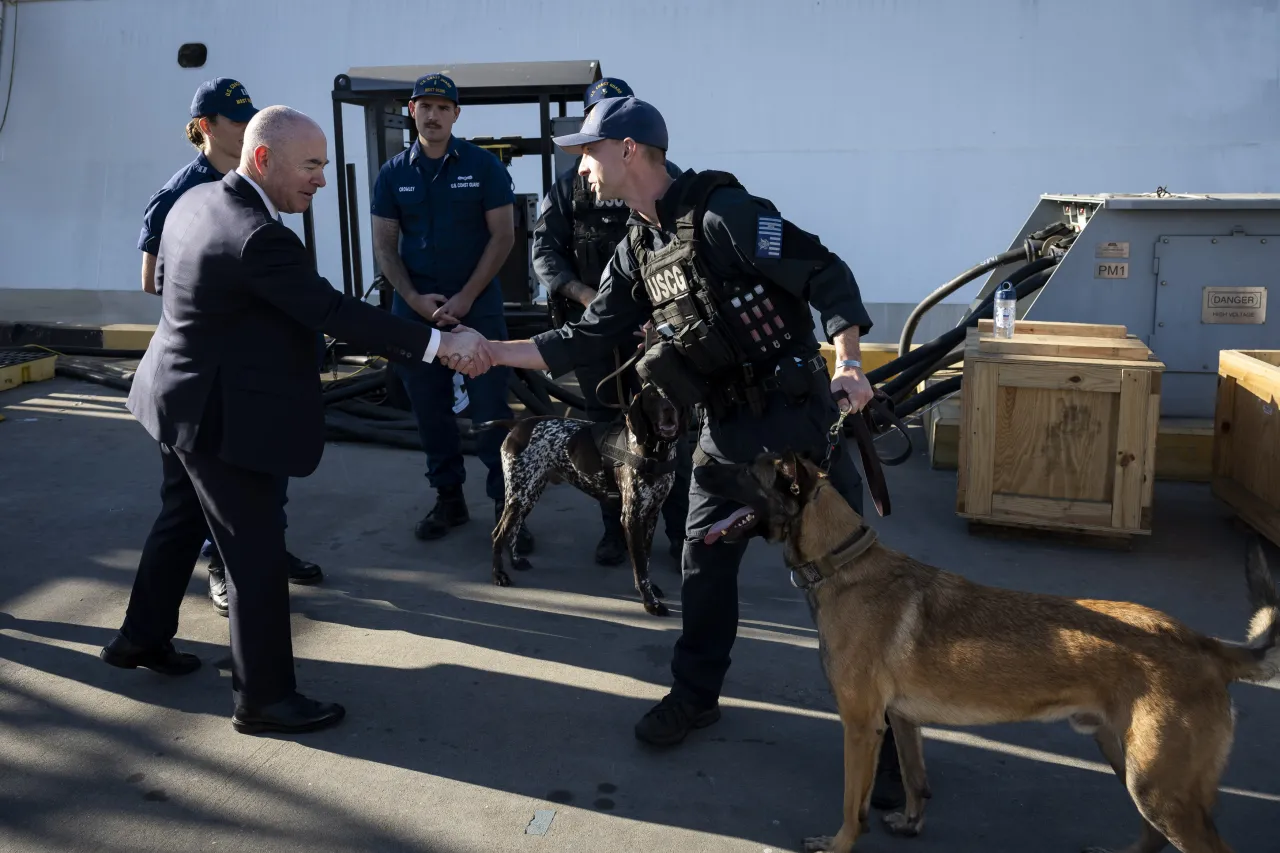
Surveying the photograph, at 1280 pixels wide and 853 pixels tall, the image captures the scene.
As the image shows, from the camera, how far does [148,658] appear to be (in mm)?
3537

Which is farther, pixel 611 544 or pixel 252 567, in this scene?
pixel 611 544

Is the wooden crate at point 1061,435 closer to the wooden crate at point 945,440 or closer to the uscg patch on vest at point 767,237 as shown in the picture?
the wooden crate at point 945,440

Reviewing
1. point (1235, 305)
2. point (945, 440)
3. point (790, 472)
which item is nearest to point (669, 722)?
point (790, 472)

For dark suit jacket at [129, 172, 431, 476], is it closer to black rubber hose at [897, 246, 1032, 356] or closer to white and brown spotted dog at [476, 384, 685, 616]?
white and brown spotted dog at [476, 384, 685, 616]

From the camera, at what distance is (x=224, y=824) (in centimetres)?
276

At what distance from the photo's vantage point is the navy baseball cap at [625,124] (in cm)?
288

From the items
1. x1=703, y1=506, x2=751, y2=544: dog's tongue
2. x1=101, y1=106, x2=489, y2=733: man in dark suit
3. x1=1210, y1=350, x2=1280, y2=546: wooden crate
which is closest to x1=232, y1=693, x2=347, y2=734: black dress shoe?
x1=101, y1=106, x2=489, y2=733: man in dark suit

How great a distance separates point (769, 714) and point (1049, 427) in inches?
84.7

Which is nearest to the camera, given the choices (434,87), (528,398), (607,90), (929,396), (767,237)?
(767,237)

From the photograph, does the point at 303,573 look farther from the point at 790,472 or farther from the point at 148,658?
the point at 790,472

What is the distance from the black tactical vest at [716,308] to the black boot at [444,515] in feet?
8.02

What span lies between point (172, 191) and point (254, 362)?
1488mm

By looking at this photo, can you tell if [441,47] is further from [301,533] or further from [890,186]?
[301,533]

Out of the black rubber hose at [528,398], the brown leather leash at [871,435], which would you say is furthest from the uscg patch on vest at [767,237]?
the black rubber hose at [528,398]
